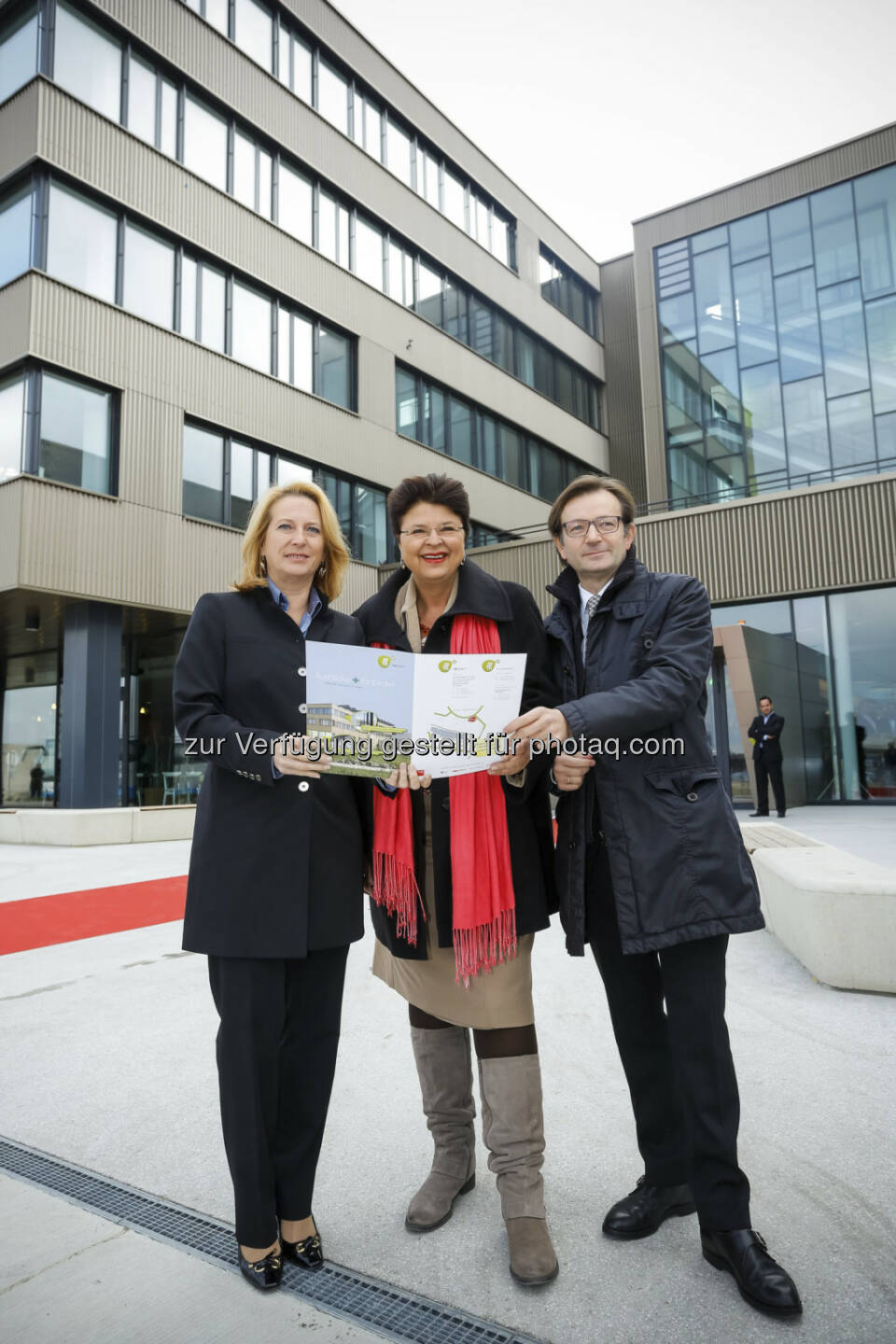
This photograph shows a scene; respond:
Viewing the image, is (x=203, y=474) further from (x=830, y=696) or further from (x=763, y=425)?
(x=830, y=696)

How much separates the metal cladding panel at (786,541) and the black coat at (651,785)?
544 inches

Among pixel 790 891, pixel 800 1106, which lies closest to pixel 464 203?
pixel 790 891

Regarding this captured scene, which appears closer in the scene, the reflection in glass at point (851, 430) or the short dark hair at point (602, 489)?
the short dark hair at point (602, 489)

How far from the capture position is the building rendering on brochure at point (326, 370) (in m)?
14.6

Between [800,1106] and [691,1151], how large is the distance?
1132 millimetres

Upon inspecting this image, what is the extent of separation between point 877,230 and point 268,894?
21.9 metres

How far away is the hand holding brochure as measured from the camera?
214cm

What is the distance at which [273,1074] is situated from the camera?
2.23 m

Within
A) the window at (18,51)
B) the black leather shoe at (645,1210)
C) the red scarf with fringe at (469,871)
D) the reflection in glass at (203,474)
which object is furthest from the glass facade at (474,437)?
the black leather shoe at (645,1210)


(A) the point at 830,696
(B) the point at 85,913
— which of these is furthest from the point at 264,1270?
(A) the point at 830,696

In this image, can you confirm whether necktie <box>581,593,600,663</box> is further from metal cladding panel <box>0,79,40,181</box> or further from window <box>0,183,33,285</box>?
metal cladding panel <box>0,79,40,181</box>

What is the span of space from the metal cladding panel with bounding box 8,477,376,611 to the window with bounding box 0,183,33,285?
3918 mm

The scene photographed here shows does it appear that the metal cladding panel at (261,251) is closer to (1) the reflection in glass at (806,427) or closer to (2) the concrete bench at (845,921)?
(1) the reflection in glass at (806,427)

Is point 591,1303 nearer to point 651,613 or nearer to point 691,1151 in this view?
point 691,1151
